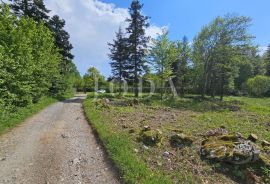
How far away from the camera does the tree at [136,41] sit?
33.1 m

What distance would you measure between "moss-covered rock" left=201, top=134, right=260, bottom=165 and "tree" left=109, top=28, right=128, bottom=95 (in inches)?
1056

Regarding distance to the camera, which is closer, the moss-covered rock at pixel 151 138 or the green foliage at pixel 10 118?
the moss-covered rock at pixel 151 138

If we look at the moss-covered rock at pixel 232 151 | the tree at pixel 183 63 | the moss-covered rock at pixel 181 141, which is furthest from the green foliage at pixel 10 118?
the tree at pixel 183 63

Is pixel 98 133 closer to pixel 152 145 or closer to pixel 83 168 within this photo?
pixel 152 145

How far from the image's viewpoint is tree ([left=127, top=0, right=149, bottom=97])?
3309 centimetres

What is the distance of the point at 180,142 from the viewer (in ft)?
27.8

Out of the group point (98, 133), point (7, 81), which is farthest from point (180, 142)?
point (7, 81)

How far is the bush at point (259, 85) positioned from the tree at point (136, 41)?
112 ft

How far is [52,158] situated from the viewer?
23.5 feet

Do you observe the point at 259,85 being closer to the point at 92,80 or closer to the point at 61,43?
the point at 92,80

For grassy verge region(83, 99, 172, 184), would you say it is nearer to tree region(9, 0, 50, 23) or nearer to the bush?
tree region(9, 0, 50, 23)

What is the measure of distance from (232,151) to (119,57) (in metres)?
30.4

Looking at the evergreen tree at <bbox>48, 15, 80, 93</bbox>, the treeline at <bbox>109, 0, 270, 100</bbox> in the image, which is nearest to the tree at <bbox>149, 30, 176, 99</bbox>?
the treeline at <bbox>109, 0, 270, 100</bbox>

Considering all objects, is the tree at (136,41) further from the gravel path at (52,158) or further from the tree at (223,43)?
the gravel path at (52,158)
